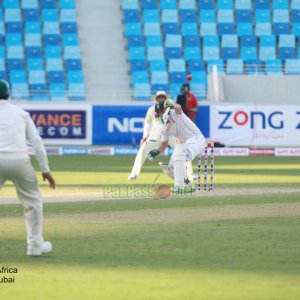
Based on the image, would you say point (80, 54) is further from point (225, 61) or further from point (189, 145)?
point (189, 145)

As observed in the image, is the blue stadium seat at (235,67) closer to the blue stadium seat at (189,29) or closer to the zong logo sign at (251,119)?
the blue stadium seat at (189,29)

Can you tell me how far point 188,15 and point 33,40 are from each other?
6.12 meters

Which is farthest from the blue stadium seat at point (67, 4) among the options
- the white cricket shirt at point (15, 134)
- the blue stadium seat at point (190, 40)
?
the white cricket shirt at point (15, 134)

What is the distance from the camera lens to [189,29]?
4419 cm

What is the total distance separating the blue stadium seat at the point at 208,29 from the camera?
1734 inches

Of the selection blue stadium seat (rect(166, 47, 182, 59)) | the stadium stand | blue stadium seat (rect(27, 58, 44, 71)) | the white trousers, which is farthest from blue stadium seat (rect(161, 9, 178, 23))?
the white trousers

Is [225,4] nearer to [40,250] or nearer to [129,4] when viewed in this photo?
[129,4]

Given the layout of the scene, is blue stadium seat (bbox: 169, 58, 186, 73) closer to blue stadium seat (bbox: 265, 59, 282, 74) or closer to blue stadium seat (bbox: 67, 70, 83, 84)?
blue stadium seat (bbox: 265, 59, 282, 74)

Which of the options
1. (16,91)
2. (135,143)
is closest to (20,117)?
(135,143)

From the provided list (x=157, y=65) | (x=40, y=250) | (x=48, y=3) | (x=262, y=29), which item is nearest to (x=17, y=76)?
(x=48, y=3)

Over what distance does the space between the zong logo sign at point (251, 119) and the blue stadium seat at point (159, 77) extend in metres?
4.90

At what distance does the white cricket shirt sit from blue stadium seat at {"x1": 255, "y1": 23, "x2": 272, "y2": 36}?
3386 cm

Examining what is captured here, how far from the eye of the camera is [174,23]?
44.1 meters

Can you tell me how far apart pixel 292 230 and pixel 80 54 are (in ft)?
96.3
